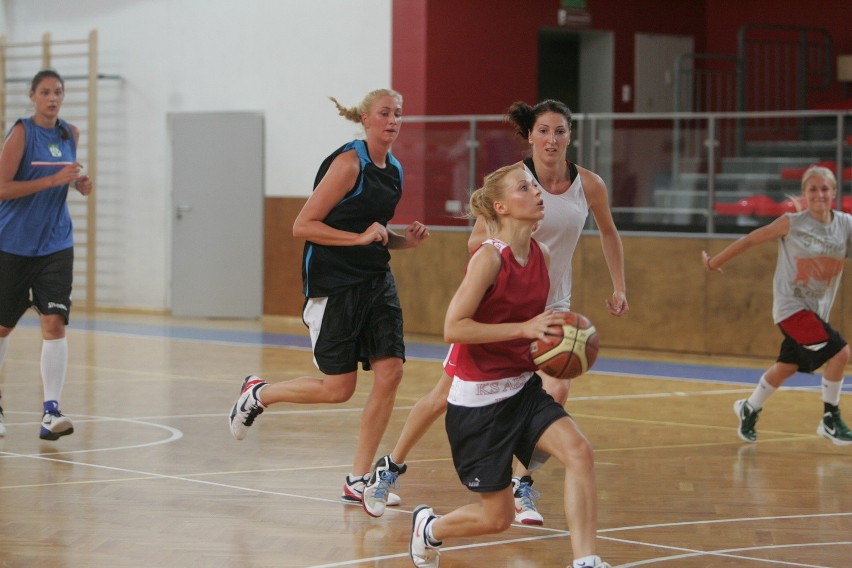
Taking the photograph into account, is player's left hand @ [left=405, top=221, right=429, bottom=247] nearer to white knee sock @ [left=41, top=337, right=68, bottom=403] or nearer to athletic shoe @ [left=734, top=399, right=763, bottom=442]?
white knee sock @ [left=41, top=337, right=68, bottom=403]

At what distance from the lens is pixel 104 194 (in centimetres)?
1608

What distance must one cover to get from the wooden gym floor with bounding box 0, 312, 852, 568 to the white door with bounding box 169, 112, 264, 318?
443 cm

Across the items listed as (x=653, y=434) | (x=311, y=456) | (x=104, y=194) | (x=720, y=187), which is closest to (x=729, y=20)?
(x=720, y=187)

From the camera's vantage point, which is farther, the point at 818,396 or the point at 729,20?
the point at 729,20

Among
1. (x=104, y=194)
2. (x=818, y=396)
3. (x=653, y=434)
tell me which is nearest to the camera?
(x=653, y=434)

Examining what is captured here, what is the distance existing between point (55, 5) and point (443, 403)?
40.7 ft

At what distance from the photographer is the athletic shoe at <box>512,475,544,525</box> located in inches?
214

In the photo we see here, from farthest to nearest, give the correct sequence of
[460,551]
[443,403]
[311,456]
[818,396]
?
[818,396]
[311,456]
[443,403]
[460,551]

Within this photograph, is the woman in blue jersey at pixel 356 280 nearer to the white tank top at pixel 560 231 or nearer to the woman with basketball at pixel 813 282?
the white tank top at pixel 560 231

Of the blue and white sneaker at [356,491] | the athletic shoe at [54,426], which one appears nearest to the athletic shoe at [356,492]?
the blue and white sneaker at [356,491]

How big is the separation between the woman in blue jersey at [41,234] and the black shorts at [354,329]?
202 cm

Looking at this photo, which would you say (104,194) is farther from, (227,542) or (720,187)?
(227,542)

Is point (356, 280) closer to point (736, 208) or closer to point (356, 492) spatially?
point (356, 492)

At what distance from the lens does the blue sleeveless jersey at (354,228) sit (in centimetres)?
575
